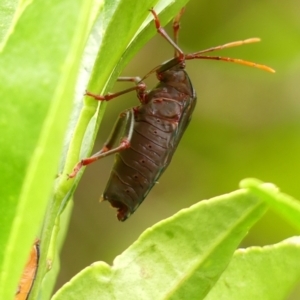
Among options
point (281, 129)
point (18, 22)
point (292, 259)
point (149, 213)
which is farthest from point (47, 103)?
point (149, 213)

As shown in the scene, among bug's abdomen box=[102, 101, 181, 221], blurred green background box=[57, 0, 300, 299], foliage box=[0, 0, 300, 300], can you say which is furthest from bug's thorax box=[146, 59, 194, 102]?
blurred green background box=[57, 0, 300, 299]

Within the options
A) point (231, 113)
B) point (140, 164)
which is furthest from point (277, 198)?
point (231, 113)

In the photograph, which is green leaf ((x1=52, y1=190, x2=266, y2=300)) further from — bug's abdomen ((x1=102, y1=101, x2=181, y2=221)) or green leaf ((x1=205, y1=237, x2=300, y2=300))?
bug's abdomen ((x1=102, y1=101, x2=181, y2=221))

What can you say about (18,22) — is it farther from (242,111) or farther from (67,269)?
(67,269)

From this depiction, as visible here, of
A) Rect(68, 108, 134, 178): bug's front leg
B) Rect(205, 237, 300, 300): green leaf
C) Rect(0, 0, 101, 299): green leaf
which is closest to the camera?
Rect(0, 0, 101, 299): green leaf

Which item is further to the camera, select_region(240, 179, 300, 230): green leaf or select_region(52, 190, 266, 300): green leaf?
select_region(52, 190, 266, 300): green leaf

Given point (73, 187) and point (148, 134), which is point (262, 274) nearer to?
point (73, 187)
